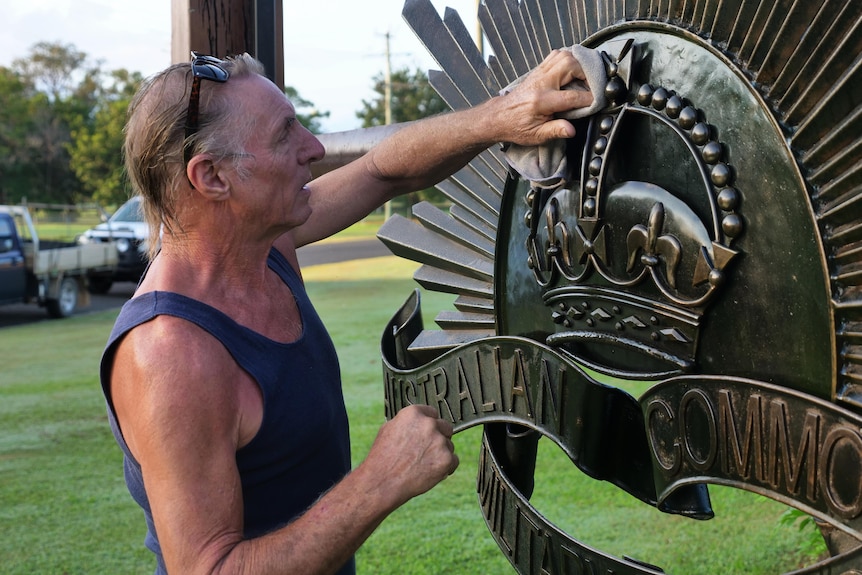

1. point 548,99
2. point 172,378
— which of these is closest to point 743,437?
point 548,99

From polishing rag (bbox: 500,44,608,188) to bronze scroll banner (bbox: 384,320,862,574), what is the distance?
0.30 metres

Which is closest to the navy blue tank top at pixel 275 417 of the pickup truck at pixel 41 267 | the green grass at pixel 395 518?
the green grass at pixel 395 518

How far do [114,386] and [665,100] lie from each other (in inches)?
38.6

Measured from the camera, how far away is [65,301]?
12055mm

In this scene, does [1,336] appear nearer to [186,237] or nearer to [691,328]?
[186,237]

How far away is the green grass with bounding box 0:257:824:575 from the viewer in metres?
3.79

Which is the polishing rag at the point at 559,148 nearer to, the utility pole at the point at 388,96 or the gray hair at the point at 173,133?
the gray hair at the point at 173,133

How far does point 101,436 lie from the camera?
592cm

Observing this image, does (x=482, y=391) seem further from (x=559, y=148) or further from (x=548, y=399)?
(x=559, y=148)

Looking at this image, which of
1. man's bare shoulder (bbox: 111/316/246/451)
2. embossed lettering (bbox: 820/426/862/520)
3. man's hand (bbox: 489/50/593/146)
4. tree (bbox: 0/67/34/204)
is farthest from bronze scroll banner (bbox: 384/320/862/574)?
tree (bbox: 0/67/34/204)

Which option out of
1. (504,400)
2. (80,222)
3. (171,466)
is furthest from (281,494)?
(80,222)

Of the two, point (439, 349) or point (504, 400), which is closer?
point (504, 400)

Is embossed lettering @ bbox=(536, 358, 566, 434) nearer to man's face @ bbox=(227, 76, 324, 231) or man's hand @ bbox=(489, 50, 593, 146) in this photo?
man's hand @ bbox=(489, 50, 593, 146)

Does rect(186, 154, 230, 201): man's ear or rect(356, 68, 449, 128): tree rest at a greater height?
rect(356, 68, 449, 128): tree
